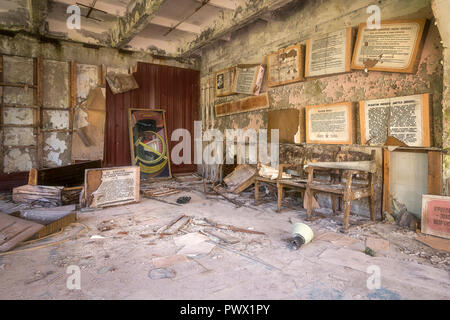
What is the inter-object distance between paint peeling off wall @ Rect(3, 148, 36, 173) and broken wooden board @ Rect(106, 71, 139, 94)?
2323mm

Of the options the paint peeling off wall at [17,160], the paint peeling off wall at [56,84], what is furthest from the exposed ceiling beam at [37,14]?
the paint peeling off wall at [17,160]

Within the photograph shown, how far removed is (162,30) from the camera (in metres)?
6.50

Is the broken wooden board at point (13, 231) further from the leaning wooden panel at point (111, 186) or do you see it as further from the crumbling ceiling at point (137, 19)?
the crumbling ceiling at point (137, 19)

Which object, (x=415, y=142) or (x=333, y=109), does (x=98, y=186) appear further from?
(x=415, y=142)

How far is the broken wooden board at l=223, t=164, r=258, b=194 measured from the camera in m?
5.18

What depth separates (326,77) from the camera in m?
4.22

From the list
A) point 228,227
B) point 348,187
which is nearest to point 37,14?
point 228,227

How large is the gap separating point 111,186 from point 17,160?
118 inches

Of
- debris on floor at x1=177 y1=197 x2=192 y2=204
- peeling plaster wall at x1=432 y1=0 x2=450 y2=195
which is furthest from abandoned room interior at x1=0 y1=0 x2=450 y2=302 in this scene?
debris on floor at x1=177 y1=197 x2=192 y2=204

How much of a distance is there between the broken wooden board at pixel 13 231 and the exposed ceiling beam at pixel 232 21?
4432 mm

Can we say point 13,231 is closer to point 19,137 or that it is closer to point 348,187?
point 348,187

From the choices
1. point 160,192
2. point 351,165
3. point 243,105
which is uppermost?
point 243,105

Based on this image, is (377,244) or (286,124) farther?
(286,124)
